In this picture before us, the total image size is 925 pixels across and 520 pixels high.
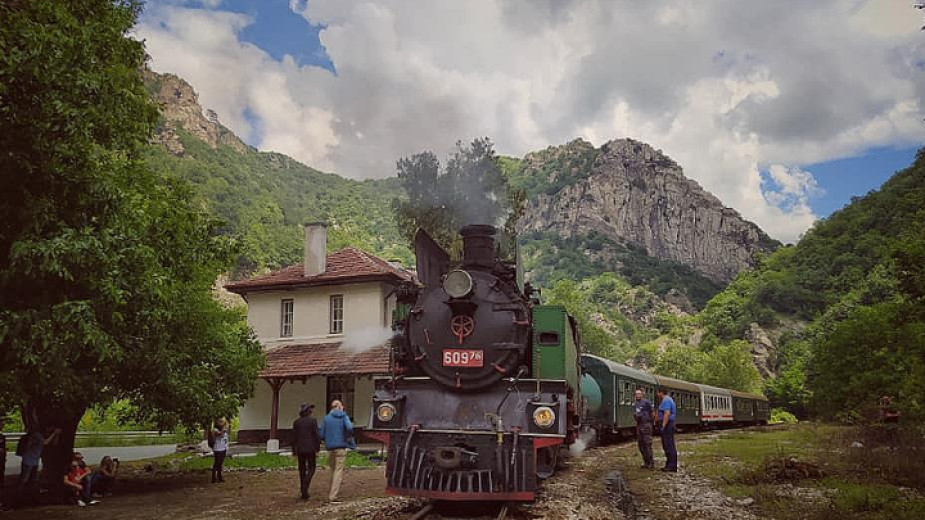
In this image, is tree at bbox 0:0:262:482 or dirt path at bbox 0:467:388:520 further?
dirt path at bbox 0:467:388:520

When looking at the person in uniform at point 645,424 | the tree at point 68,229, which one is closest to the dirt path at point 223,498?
the tree at point 68,229

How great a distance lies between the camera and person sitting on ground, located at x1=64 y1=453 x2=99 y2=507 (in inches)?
460

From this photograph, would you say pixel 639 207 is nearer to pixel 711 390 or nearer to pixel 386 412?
pixel 711 390

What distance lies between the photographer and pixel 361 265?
26219 mm

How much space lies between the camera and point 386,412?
9062mm

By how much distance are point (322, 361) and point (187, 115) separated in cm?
11196

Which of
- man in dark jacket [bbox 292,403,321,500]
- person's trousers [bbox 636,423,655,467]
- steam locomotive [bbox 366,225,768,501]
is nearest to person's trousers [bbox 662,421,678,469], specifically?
person's trousers [bbox 636,423,655,467]

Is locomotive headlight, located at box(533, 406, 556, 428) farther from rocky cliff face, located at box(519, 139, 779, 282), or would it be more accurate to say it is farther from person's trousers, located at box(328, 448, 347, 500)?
rocky cliff face, located at box(519, 139, 779, 282)

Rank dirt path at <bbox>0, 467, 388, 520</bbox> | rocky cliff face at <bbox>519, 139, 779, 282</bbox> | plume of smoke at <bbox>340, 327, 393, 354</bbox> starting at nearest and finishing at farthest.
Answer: dirt path at <bbox>0, 467, 388, 520</bbox>, plume of smoke at <bbox>340, 327, 393, 354</bbox>, rocky cliff face at <bbox>519, 139, 779, 282</bbox>

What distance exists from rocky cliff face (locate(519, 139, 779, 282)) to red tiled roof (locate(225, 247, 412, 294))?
5536 inches

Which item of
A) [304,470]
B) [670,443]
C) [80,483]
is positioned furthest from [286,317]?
[670,443]

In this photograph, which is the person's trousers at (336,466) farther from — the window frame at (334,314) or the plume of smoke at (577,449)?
the window frame at (334,314)

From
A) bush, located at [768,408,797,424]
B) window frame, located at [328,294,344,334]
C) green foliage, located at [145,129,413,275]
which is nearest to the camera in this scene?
window frame, located at [328,294,344,334]

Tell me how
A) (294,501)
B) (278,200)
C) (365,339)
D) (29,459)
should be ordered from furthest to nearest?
(278,200)
(365,339)
(29,459)
(294,501)
